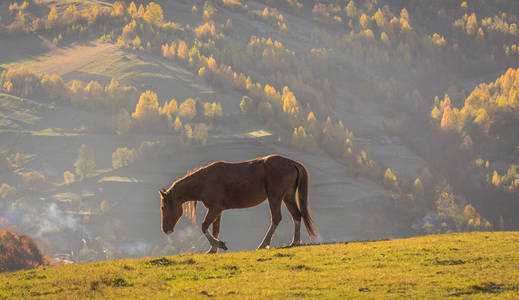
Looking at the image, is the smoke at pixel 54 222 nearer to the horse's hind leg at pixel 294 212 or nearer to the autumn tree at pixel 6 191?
the autumn tree at pixel 6 191

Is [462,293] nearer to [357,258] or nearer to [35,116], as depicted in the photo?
[357,258]

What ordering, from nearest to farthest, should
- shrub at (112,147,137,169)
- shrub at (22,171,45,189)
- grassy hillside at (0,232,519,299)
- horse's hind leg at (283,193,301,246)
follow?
1. grassy hillside at (0,232,519,299)
2. horse's hind leg at (283,193,301,246)
3. shrub at (22,171,45,189)
4. shrub at (112,147,137,169)

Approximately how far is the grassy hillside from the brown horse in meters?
2.03

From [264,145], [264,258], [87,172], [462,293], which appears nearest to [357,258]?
[264,258]

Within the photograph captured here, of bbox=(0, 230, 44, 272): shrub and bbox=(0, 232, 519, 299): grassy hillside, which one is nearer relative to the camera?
bbox=(0, 232, 519, 299): grassy hillside

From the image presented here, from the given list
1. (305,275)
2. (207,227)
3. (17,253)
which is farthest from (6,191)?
(305,275)

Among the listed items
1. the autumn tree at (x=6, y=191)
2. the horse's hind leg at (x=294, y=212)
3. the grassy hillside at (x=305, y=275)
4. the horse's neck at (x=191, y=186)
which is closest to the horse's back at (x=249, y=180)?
the horse's neck at (x=191, y=186)

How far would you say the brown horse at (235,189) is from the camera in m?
19.4

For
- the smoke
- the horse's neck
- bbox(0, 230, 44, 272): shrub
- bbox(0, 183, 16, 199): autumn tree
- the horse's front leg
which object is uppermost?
the horse's neck

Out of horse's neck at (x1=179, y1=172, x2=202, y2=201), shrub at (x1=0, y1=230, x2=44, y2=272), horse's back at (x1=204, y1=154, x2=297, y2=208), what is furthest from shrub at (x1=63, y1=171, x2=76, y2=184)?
horse's back at (x1=204, y1=154, x2=297, y2=208)

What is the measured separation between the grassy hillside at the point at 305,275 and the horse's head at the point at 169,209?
2232mm

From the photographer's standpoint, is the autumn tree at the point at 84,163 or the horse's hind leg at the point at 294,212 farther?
the autumn tree at the point at 84,163

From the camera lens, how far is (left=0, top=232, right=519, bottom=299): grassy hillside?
Answer: 11852mm

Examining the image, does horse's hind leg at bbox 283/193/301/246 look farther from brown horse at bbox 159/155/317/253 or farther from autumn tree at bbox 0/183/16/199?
autumn tree at bbox 0/183/16/199
